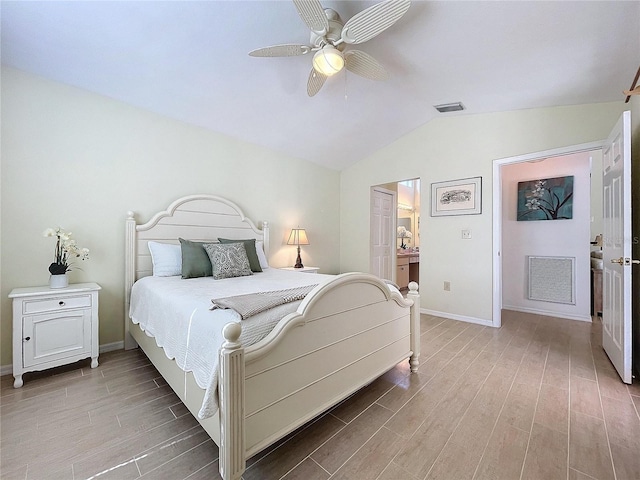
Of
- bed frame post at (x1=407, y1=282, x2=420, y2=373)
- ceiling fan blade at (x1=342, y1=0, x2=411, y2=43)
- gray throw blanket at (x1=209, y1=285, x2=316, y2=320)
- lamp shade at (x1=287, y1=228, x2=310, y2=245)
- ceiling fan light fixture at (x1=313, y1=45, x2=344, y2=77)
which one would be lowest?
bed frame post at (x1=407, y1=282, x2=420, y2=373)

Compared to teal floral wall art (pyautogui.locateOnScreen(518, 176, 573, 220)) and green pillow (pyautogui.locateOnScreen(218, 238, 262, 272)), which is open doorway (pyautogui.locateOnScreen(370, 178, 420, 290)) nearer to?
teal floral wall art (pyautogui.locateOnScreen(518, 176, 573, 220))

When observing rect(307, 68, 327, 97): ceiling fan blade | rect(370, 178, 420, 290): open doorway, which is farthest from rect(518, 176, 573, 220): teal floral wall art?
rect(307, 68, 327, 97): ceiling fan blade

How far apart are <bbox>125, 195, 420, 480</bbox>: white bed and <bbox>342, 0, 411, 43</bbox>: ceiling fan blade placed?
5.13ft

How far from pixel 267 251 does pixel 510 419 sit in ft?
9.91

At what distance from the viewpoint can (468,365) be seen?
2.38m

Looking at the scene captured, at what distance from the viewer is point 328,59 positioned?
1.99 m

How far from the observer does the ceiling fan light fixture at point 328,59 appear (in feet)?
6.41

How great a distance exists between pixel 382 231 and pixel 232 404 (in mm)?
4508

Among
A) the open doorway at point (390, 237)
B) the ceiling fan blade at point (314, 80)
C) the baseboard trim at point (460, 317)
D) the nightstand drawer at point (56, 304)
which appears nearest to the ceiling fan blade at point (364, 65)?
the ceiling fan blade at point (314, 80)

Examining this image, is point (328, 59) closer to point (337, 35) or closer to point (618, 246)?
point (337, 35)

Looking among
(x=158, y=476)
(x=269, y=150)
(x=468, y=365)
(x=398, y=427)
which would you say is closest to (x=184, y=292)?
(x=158, y=476)

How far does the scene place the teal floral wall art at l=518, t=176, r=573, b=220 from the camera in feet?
12.7

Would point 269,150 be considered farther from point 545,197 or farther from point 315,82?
point 545,197

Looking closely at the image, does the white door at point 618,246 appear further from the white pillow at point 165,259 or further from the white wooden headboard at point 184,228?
the white pillow at point 165,259
